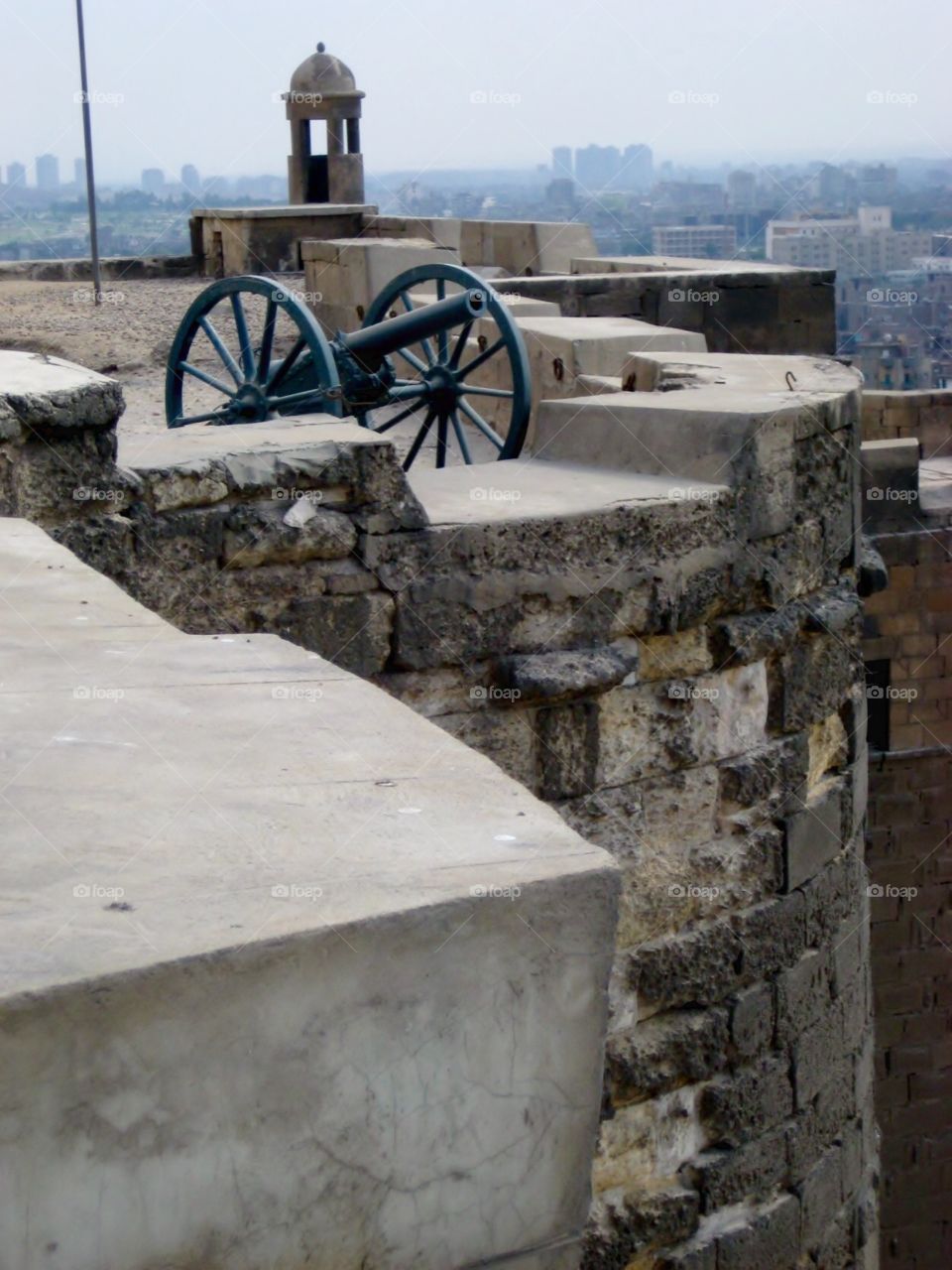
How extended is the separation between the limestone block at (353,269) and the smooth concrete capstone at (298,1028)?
9942mm

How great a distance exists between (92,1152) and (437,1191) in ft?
1.07

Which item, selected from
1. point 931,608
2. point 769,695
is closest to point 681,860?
point 769,695

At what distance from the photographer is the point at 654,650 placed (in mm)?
5043

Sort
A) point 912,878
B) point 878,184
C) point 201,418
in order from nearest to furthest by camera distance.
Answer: point 201,418 → point 912,878 → point 878,184

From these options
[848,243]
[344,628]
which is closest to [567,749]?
[344,628]

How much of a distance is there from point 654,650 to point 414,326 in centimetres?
276

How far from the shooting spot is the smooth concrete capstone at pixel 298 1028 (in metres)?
1.39

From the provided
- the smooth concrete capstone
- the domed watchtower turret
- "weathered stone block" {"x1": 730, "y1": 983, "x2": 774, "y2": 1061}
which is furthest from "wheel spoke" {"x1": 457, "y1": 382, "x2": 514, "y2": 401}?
the domed watchtower turret

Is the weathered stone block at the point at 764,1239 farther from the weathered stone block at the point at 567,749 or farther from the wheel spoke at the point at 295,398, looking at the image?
the wheel spoke at the point at 295,398

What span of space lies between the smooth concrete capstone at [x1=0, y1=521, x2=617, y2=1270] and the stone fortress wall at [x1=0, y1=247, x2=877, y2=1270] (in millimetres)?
2617

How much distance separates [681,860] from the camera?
5.20 meters

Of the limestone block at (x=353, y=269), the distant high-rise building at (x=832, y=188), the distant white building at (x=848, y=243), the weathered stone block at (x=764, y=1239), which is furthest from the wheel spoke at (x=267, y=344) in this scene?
the distant high-rise building at (x=832, y=188)

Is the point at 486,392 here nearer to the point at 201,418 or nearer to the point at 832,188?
the point at 201,418

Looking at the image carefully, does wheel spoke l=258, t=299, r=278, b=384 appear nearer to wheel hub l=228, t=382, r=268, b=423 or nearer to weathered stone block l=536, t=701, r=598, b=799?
wheel hub l=228, t=382, r=268, b=423
